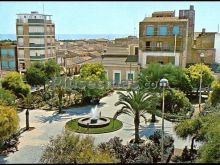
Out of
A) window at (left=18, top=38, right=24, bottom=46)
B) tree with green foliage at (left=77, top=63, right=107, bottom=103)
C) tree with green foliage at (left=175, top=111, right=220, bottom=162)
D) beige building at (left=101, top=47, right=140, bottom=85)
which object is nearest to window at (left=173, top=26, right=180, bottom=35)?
beige building at (left=101, top=47, right=140, bottom=85)

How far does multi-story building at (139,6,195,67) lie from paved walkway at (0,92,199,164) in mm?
14715

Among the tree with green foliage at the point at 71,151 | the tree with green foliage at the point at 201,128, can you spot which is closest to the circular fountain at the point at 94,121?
the tree with green foliage at the point at 201,128

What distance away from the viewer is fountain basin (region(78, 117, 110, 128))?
→ 24.8 meters

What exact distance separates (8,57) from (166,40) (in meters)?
32.9

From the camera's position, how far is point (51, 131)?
945 inches

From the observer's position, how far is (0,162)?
18.0 meters

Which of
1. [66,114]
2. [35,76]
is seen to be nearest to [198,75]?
[66,114]

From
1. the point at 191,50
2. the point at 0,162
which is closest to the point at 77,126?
the point at 0,162

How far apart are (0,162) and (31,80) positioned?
765 inches

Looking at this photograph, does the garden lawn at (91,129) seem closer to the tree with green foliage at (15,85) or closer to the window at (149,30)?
the tree with green foliage at (15,85)

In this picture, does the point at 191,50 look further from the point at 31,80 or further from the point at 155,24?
the point at 31,80

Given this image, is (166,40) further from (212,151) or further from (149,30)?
(212,151)

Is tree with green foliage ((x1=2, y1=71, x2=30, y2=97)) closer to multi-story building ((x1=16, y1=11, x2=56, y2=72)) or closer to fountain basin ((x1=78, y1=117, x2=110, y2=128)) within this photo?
fountain basin ((x1=78, y1=117, x2=110, y2=128))

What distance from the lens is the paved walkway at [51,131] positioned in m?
19.2
